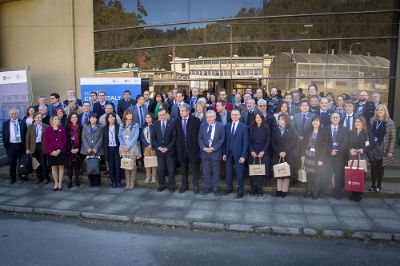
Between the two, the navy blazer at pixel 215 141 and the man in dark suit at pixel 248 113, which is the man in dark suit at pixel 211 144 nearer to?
the navy blazer at pixel 215 141

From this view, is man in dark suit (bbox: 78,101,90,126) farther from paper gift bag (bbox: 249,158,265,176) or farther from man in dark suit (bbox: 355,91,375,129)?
man in dark suit (bbox: 355,91,375,129)

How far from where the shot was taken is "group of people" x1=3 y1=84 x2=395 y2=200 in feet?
24.5

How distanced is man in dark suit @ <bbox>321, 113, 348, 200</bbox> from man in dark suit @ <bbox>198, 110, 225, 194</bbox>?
218 centimetres

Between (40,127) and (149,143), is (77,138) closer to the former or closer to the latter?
(40,127)

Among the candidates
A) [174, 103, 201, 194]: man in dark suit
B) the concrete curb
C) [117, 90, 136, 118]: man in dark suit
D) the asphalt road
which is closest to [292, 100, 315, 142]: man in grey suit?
[174, 103, 201, 194]: man in dark suit

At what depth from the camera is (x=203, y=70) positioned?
1388 cm

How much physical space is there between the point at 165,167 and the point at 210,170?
1.08 m

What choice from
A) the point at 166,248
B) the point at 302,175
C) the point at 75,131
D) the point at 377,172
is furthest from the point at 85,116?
the point at 377,172

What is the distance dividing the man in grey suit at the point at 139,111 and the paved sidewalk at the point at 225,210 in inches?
71.2

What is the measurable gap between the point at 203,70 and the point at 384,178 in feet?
25.1

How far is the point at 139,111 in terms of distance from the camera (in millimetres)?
9367

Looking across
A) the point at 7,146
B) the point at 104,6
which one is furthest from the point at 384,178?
the point at 104,6

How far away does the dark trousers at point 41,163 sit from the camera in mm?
9164

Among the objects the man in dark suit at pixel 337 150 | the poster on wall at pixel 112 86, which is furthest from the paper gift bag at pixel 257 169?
the poster on wall at pixel 112 86
